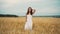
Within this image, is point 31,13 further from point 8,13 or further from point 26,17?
point 8,13

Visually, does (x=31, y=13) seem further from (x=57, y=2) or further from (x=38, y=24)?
(x=57, y=2)

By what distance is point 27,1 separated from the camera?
3984 millimetres

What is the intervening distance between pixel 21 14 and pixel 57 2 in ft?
2.15

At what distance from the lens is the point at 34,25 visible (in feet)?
13.1

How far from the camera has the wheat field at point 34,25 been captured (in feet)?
13.0

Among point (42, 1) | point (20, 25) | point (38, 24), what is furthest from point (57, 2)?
point (20, 25)

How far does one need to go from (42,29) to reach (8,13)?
2.13ft

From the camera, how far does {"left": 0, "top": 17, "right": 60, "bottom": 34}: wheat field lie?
396 cm

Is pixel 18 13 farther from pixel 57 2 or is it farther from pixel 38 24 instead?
pixel 57 2

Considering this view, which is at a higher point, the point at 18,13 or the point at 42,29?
the point at 18,13

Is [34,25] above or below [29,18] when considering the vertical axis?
below

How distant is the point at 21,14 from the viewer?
4.00 m

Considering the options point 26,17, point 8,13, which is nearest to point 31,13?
point 26,17

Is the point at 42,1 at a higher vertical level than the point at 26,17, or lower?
higher
